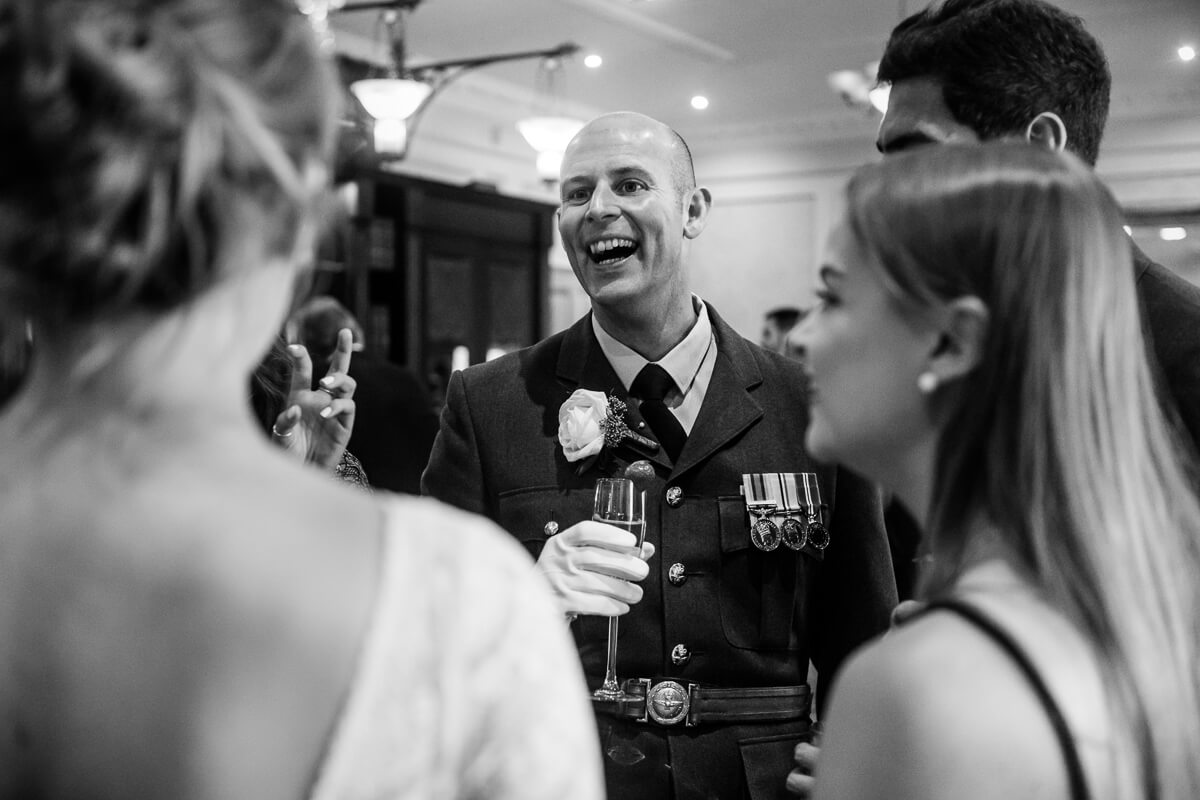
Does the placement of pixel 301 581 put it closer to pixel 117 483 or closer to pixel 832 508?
pixel 117 483

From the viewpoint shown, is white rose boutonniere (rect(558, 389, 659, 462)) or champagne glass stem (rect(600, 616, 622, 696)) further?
white rose boutonniere (rect(558, 389, 659, 462))

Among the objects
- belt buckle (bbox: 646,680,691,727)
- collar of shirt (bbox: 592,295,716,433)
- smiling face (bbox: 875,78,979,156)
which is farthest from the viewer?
collar of shirt (bbox: 592,295,716,433)

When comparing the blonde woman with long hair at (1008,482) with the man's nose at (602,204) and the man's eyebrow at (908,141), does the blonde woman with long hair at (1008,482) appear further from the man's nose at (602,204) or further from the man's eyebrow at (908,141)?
the man's nose at (602,204)

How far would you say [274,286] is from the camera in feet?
2.75

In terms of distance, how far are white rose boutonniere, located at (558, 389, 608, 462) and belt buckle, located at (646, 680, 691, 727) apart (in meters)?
0.43

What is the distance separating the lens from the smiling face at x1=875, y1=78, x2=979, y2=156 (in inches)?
73.0

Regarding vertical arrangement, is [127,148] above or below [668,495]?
above

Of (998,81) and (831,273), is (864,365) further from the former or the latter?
(998,81)

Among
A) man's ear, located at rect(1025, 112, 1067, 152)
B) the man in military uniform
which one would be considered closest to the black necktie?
the man in military uniform

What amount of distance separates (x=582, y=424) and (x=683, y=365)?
26cm

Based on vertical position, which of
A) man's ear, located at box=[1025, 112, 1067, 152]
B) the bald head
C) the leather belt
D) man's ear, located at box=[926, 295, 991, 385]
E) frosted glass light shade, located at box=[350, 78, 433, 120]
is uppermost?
frosted glass light shade, located at box=[350, 78, 433, 120]

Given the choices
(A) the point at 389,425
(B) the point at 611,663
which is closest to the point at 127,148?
(B) the point at 611,663

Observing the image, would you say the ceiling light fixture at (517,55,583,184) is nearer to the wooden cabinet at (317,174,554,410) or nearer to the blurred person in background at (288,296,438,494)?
the wooden cabinet at (317,174,554,410)

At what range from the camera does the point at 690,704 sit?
2014mm
